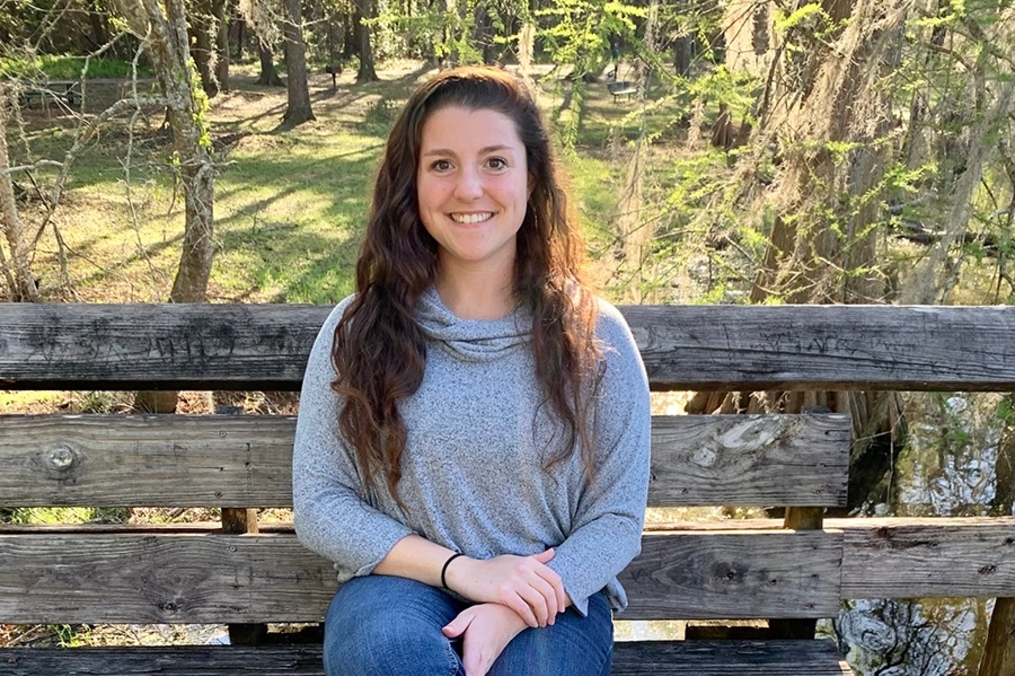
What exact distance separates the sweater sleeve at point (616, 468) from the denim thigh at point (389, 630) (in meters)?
0.29

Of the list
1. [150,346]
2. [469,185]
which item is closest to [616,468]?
[469,185]

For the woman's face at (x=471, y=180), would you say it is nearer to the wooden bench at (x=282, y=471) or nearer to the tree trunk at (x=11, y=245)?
the wooden bench at (x=282, y=471)

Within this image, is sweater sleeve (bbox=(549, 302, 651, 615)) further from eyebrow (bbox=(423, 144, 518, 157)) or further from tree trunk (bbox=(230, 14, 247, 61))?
tree trunk (bbox=(230, 14, 247, 61))

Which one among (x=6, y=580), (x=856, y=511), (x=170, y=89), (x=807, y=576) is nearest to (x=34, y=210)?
(x=170, y=89)

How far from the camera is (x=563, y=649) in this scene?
5.82 feet

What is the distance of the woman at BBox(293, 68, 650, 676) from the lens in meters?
1.84

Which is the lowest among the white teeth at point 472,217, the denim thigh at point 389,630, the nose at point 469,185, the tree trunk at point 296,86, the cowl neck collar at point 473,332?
the denim thigh at point 389,630

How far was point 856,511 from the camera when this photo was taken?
545 cm

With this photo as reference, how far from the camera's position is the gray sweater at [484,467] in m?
1.87

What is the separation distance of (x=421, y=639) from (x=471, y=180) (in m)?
0.95

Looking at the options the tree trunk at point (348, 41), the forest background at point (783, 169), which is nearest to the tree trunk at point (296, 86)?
the tree trunk at point (348, 41)

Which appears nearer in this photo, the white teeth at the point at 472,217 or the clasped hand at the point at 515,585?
the clasped hand at the point at 515,585

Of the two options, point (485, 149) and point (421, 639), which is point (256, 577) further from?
point (485, 149)

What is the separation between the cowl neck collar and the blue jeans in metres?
0.51
